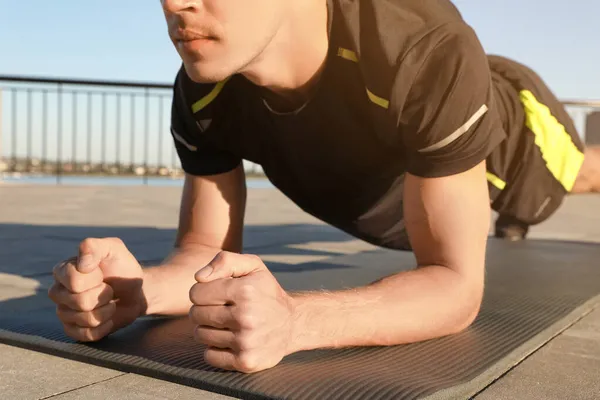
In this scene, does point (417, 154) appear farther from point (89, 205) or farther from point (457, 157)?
point (89, 205)

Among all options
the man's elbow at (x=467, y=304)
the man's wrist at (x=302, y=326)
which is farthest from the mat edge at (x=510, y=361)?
the man's wrist at (x=302, y=326)

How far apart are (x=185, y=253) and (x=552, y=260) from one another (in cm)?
183

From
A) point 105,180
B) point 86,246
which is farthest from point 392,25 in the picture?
point 105,180

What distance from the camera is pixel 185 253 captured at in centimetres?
171

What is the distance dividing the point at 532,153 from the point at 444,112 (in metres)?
1.05

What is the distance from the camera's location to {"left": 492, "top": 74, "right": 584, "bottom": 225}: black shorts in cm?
233

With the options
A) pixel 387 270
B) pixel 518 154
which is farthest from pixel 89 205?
pixel 518 154

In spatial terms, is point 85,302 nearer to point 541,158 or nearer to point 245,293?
point 245,293

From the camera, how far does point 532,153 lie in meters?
2.32

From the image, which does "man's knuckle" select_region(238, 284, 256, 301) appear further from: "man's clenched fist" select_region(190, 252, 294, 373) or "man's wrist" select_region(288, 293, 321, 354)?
"man's wrist" select_region(288, 293, 321, 354)

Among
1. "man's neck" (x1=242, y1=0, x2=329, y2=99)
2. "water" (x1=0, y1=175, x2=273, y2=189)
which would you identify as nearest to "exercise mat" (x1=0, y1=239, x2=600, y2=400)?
"man's neck" (x1=242, y1=0, x2=329, y2=99)

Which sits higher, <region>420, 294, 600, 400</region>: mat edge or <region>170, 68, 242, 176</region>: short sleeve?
<region>170, 68, 242, 176</region>: short sleeve

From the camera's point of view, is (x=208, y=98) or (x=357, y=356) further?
(x=208, y=98)

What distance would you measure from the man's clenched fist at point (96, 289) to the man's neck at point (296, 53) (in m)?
0.48
